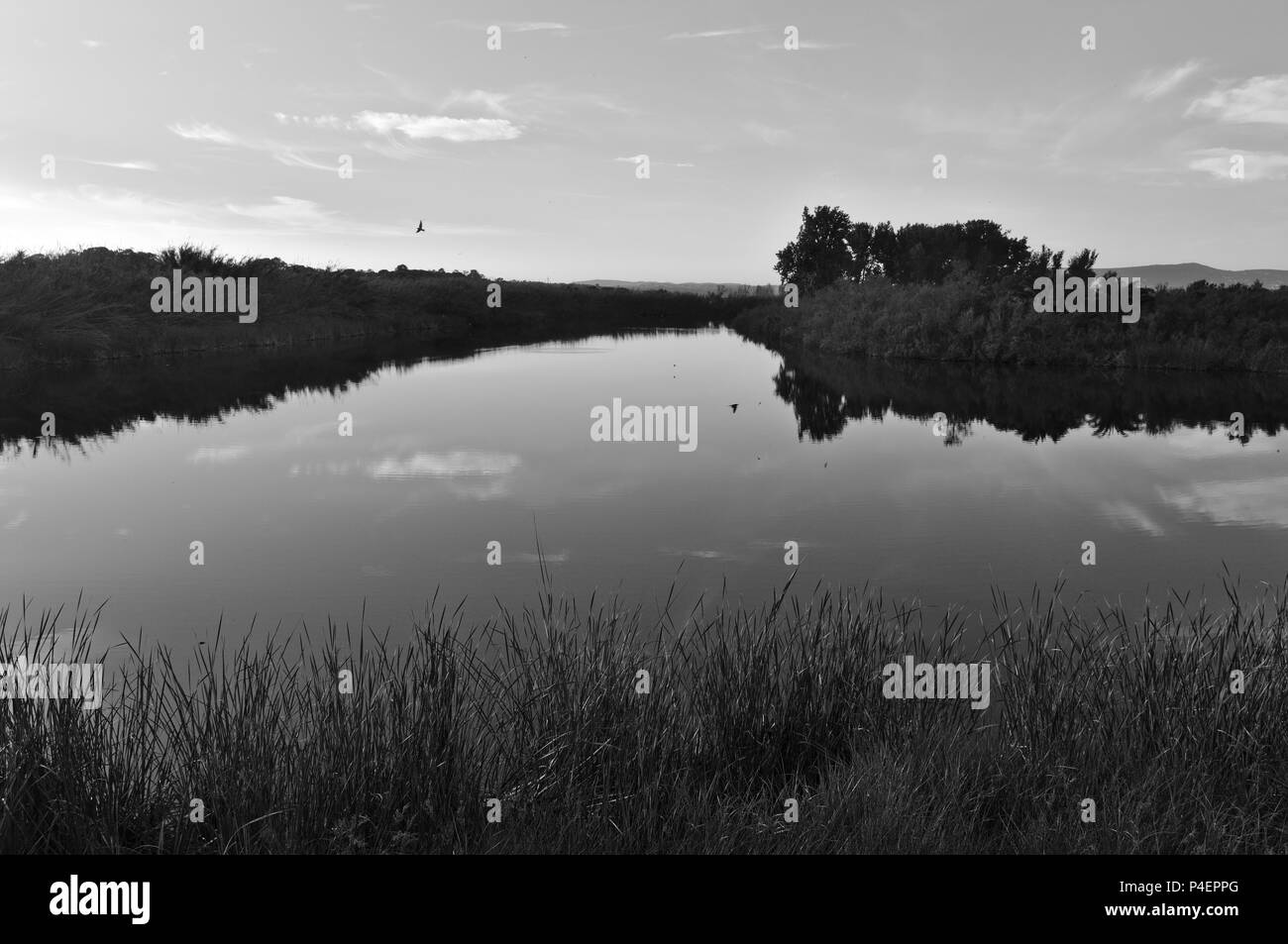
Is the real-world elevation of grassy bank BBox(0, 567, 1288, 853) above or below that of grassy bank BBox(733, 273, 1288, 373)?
below

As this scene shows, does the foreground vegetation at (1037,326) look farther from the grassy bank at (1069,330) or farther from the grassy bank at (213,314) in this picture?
the grassy bank at (213,314)

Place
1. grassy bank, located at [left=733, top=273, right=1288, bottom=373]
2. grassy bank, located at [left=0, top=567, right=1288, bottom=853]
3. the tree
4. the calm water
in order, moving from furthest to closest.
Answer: the tree < grassy bank, located at [left=733, top=273, right=1288, bottom=373] < the calm water < grassy bank, located at [left=0, top=567, right=1288, bottom=853]

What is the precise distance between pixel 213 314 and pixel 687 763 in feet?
125

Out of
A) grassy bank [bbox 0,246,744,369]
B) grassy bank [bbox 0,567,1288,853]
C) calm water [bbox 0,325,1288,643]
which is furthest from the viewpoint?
grassy bank [bbox 0,246,744,369]

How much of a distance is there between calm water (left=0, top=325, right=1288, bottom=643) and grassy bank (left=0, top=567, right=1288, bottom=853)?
2005 mm

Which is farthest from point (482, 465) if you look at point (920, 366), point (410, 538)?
point (920, 366)

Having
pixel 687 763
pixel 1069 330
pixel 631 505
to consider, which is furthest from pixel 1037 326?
pixel 687 763

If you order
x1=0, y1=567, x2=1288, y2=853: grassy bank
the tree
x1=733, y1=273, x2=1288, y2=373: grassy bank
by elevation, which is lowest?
x1=0, y1=567, x2=1288, y2=853: grassy bank

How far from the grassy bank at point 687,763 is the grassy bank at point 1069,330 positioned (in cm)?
2544

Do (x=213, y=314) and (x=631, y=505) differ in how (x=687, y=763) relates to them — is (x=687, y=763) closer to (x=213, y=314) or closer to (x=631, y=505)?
(x=631, y=505)

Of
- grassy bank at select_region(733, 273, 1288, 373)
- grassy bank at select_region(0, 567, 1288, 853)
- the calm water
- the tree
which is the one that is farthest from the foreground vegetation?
grassy bank at select_region(0, 567, 1288, 853)

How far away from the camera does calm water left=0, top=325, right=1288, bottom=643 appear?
9031 millimetres

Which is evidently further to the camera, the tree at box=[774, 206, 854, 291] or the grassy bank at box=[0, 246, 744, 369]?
the tree at box=[774, 206, 854, 291]

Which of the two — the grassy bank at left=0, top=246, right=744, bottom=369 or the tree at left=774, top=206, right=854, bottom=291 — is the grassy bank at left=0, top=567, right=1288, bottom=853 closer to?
the grassy bank at left=0, top=246, right=744, bottom=369
